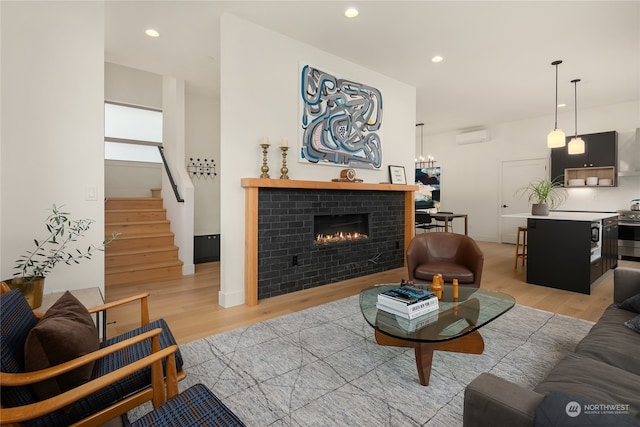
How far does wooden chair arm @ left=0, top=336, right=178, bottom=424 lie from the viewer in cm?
98

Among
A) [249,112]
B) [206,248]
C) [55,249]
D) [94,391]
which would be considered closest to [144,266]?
[206,248]

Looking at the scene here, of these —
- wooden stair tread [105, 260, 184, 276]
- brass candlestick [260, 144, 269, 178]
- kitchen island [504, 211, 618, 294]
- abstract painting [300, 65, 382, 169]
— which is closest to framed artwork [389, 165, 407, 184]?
abstract painting [300, 65, 382, 169]

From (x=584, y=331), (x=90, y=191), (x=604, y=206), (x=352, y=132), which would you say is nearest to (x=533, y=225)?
(x=584, y=331)

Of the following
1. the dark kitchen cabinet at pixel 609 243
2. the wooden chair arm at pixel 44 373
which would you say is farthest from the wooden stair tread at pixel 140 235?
the dark kitchen cabinet at pixel 609 243

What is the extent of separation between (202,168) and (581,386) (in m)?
5.95

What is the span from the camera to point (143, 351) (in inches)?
61.4

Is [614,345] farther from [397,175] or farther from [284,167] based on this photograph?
[397,175]

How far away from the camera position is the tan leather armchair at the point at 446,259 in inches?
122

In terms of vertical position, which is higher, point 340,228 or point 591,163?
point 591,163

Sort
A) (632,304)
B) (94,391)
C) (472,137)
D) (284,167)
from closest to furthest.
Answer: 1. (94,391)
2. (632,304)
3. (284,167)
4. (472,137)

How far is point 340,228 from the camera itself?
441 centimetres

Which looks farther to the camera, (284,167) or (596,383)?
(284,167)

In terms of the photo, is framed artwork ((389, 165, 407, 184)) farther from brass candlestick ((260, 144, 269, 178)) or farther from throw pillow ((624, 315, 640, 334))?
throw pillow ((624, 315, 640, 334))

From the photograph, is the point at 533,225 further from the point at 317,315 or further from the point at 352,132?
the point at 317,315
